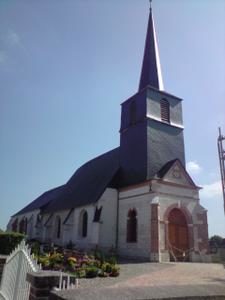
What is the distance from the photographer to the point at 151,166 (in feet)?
66.2

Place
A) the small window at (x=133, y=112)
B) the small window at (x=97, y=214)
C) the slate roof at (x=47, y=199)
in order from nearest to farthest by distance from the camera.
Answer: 1. the small window at (x=97, y=214)
2. the small window at (x=133, y=112)
3. the slate roof at (x=47, y=199)

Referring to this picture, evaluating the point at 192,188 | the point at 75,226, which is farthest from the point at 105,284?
the point at 75,226

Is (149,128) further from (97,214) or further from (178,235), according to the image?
(178,235)

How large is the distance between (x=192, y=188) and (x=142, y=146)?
16.3 feet

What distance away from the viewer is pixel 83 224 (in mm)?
24281

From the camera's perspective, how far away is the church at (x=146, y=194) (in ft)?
61.1

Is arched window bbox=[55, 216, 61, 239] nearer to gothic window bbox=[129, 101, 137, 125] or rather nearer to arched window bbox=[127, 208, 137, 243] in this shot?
arched window bbox=[127, 208, 137, 243]

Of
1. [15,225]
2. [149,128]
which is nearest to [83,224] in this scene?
[149,128]

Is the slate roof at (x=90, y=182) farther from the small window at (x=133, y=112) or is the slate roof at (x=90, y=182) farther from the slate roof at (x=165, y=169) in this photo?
the slate roof at (x=165, y=169)

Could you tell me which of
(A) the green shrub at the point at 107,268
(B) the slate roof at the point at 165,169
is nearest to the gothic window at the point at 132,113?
(B) the slate roof at the point at 165,169

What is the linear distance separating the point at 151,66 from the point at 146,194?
1267cm

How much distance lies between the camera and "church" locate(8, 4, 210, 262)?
733 inches

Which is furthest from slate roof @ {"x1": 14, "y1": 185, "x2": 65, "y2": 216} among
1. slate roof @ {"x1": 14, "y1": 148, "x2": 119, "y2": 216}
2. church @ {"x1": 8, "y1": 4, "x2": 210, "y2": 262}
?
church @ {"x1": 8, "y1": 4, "x2": 210, "y2": 262}

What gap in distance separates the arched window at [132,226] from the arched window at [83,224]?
15.4 ft
